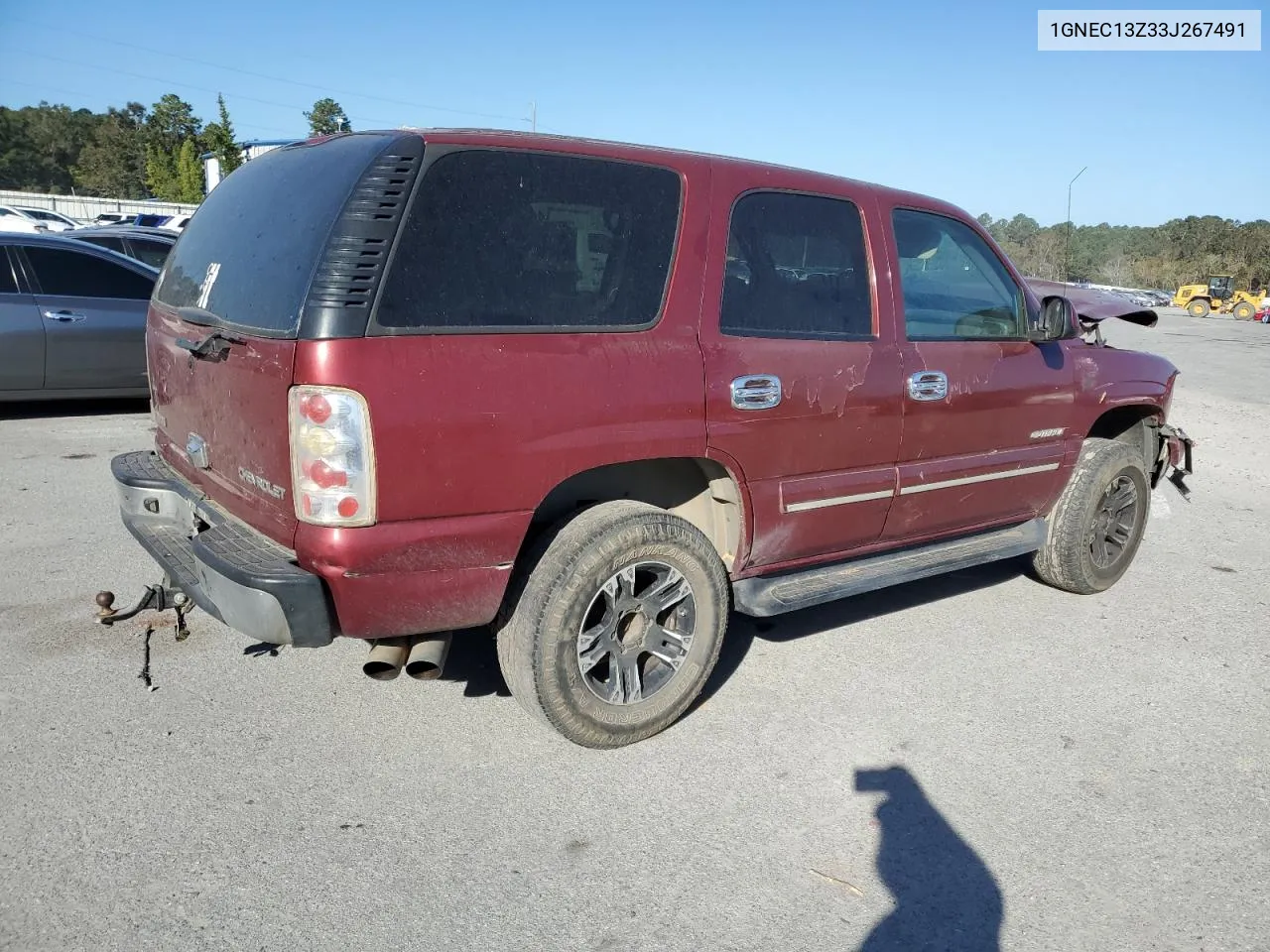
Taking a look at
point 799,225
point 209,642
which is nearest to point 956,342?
point 799,225

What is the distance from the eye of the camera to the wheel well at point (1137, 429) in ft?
17.6

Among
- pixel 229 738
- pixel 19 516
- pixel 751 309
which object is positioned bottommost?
pixel 229 738

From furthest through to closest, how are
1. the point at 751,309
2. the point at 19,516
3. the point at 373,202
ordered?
the point at 19,516 → the point at 751,309 → the point at 373,202

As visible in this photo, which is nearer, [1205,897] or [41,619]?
[1205,897]

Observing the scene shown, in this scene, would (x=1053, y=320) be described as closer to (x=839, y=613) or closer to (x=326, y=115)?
(x=839, y=613)

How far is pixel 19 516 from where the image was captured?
562cm

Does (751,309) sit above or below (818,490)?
above

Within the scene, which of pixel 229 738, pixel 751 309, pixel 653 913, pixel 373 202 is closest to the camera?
pixel 653 913

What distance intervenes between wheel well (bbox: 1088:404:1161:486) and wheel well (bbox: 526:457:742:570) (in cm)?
276

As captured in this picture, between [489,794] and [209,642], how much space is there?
1666 mm

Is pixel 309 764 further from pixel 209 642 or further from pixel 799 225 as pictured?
pixel 799 225

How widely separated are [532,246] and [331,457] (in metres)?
0.91

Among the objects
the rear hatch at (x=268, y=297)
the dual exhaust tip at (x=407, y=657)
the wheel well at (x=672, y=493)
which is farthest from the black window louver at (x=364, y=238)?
the dual exhaust tip at (x=407, y=657)

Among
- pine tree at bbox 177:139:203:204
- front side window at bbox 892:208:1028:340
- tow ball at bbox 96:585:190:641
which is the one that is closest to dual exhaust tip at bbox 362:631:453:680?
tow ball at bbox 96:585:190:641
